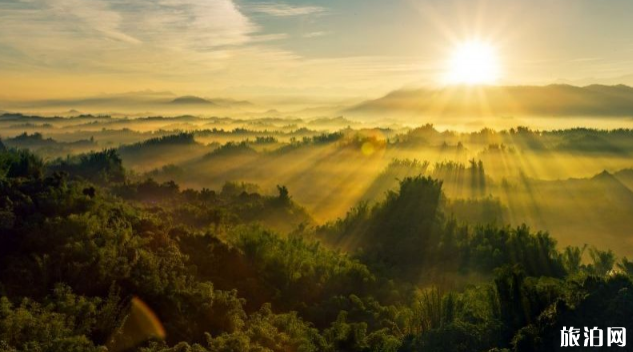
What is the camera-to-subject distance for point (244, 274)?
1271 inches

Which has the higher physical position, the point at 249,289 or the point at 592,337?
the point at 592,337

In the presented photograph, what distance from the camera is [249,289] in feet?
102

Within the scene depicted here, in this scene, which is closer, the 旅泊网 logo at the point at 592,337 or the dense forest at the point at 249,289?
the 旅泊网 logo at the point at 592,337

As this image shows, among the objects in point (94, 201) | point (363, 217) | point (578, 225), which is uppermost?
point (94, 201)

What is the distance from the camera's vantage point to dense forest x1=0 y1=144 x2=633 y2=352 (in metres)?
19.5

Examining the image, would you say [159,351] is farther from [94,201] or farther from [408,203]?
[408,203]

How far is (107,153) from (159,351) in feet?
322

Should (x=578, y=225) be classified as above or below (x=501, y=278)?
below

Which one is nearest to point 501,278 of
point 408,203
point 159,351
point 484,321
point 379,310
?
point 484,321

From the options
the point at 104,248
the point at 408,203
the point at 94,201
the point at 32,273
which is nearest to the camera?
the point at 32,273

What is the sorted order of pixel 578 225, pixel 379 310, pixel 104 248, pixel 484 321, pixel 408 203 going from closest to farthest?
pixel 484 321 → pixel 104 248 → pixel 379 310 → pixel 408 203 → pixel 578 225

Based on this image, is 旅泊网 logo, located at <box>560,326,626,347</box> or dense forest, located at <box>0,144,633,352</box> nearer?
旅泊网 logo, located at <box>560,326,626,347</box>

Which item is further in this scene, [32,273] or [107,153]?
[107,153]

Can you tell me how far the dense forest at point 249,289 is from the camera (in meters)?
19.5
